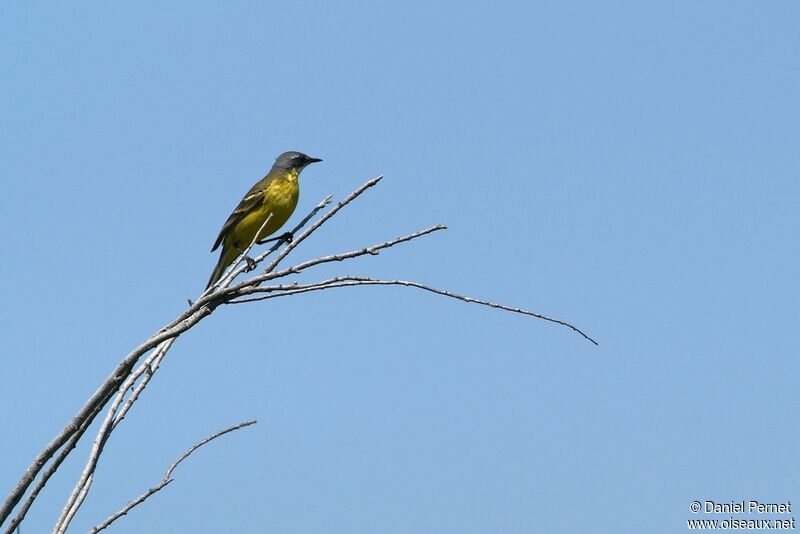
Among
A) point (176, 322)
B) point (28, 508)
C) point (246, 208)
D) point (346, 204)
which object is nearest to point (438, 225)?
point (346, 204)

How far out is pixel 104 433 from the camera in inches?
137

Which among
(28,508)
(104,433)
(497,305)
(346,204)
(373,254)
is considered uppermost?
(346,204)

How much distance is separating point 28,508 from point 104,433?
515mm

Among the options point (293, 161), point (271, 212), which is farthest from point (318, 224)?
point (293, 161)

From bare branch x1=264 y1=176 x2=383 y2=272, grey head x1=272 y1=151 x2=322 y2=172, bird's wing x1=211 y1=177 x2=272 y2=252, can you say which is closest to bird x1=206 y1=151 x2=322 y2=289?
bird's wing x1=211 y1=177 x2=272 y2=252

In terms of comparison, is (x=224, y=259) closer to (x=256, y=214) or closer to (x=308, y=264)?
(x=256, y=214)

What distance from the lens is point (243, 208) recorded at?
11.5m

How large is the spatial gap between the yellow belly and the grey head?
76cm

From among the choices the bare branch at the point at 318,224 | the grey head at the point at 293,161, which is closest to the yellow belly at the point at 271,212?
the grey head at the point at 293,161

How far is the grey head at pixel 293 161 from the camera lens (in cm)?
1237

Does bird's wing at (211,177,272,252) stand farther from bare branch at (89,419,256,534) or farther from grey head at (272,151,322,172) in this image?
bare branch at (89,419,256,534)

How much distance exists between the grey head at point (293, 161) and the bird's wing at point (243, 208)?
0.67m

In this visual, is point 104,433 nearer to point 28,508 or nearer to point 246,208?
point 28,508

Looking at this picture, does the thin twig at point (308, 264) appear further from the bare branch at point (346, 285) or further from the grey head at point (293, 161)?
the grey head at point (293, 161)
